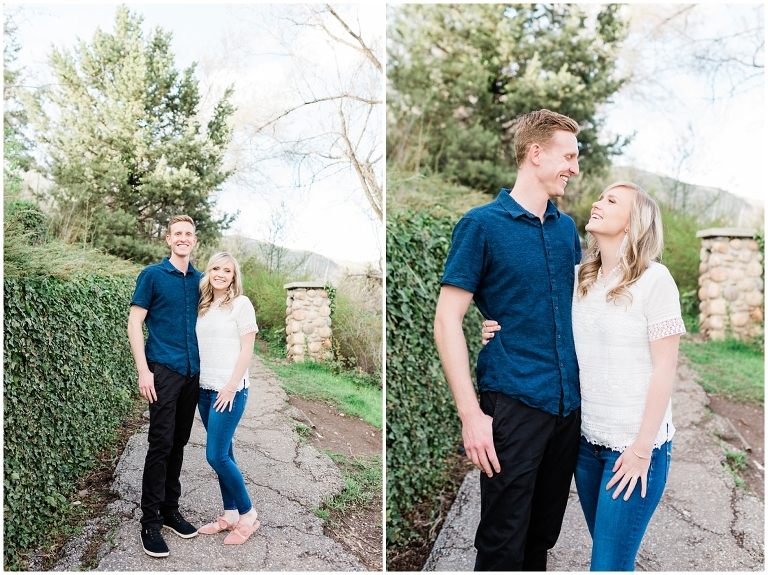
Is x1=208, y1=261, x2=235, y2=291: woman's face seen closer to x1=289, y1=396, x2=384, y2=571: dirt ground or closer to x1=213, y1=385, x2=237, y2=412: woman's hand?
x1=213, y1=385, x2=237, y2=412: woman's hand

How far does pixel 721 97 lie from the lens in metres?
4.57

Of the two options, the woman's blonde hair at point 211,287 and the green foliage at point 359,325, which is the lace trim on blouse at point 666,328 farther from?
the woman's blonde hair at point 211,287

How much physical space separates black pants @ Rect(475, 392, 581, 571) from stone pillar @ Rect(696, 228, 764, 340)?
3.88 metres

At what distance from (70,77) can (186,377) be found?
1346mm

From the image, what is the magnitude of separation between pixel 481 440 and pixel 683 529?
1.95 meters

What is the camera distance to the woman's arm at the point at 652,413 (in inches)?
64.6

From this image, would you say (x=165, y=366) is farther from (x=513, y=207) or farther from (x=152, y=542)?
(x=513, y=207)

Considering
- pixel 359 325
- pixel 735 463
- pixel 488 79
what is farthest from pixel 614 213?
pixel 488 79

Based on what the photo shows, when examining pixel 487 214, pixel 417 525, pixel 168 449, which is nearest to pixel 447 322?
pixel 487 214

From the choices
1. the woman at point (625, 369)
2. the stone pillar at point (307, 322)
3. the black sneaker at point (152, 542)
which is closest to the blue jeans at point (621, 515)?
the woman at point (625, 369)

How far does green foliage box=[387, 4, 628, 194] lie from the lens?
5.07 metres

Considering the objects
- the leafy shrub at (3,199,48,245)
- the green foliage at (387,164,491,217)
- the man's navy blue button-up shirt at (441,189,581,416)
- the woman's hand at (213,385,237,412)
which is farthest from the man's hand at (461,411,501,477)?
the green foliage at (387,164,491,217)

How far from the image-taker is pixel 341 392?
8.98 ft

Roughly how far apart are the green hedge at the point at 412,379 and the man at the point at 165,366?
0.88m
